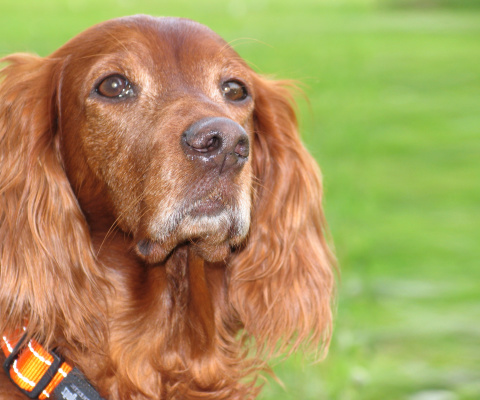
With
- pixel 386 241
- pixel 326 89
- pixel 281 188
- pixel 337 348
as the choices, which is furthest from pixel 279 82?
pixel 326 89

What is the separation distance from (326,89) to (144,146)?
10.6 m

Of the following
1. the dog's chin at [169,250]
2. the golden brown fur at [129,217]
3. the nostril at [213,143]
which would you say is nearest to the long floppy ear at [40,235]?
the golden brown fur at [129,217]

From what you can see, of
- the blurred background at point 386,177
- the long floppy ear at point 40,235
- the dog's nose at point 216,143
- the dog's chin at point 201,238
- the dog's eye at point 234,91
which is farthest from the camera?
the blurred background at point 386,177

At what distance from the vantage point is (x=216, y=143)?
7.62 feet

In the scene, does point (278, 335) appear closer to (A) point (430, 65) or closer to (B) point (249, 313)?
(B) point (249, 313)

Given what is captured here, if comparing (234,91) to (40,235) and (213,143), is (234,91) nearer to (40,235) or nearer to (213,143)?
(213,143)

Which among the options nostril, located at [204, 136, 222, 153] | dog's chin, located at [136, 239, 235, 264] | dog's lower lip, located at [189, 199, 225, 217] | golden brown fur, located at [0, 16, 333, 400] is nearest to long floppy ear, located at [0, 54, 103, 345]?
golden brown fur, located at [0, 16, 333, 400]

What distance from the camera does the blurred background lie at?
13.1 feet

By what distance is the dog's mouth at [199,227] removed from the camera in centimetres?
241

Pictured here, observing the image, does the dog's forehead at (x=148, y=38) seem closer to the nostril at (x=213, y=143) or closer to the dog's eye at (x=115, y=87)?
the dog's eye at (x=115, y=87)

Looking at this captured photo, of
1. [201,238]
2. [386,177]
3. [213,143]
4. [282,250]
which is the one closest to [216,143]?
[213,143]

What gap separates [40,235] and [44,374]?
1.53 ft

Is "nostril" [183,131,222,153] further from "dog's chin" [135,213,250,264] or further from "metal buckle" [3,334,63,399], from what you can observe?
"metal buckle" [3,334,63,399]

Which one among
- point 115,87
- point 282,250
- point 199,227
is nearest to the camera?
point 199,227
